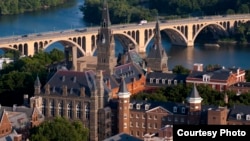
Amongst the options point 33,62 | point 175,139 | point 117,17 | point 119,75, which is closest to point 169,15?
point 117,17

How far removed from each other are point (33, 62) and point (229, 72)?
14885 mm

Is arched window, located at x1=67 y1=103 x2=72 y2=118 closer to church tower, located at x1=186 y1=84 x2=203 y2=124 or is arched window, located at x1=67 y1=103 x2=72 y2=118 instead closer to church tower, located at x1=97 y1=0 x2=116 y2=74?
church tower, located at x1=97 y1=0 x2=116 y2=74

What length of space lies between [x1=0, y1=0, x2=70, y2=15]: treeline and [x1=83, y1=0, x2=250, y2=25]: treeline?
836cm

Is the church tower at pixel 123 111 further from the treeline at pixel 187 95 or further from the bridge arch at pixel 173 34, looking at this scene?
the bridge arch at pixel 173 34

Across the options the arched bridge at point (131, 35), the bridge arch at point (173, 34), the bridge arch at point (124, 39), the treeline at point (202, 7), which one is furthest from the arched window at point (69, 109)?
the treeline at point (202, 7)

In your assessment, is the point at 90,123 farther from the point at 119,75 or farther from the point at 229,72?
the point at 229,72

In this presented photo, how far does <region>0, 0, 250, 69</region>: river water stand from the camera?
69.6 m

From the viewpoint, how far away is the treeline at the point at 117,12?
306 feet

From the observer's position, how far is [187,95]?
4188cm

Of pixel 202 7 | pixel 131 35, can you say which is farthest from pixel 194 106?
pixel 202 7

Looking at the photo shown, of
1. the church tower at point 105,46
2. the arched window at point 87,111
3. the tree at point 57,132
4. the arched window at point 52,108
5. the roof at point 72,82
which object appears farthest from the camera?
the church tower at point 105,46

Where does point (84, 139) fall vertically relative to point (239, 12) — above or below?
below

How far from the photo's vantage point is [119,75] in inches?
→ 1807

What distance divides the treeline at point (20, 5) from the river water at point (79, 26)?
1615 millimetres
